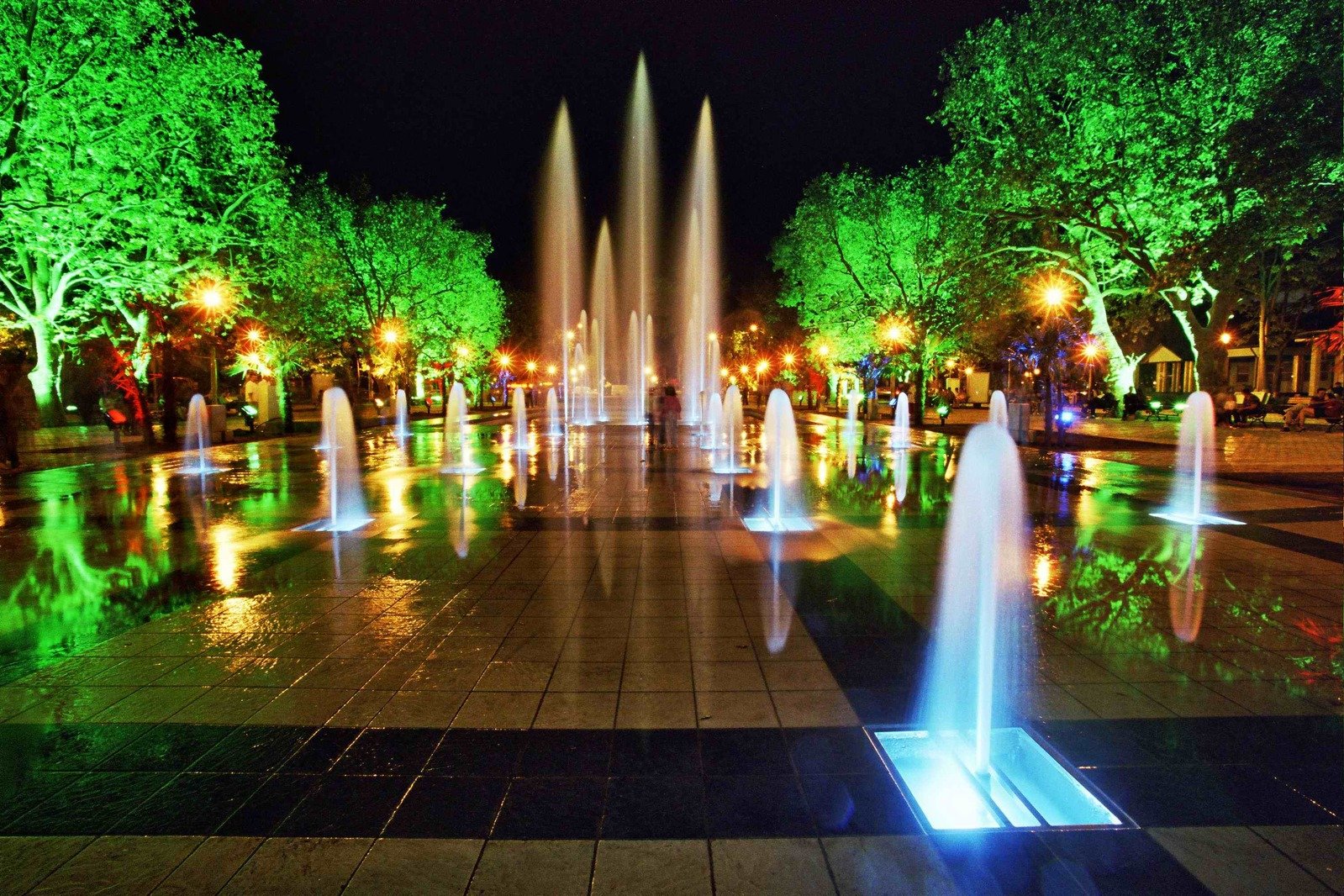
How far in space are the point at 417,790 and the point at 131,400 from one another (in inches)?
1263

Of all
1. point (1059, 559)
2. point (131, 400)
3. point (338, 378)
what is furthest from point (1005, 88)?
point (338, 378)

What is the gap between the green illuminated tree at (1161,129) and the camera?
18.2 metres

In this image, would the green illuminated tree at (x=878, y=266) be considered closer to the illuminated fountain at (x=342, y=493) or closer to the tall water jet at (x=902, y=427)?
the tall water jet at (x=902, y=427)

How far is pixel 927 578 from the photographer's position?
754cm

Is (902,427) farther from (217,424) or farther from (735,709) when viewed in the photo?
(735,709)

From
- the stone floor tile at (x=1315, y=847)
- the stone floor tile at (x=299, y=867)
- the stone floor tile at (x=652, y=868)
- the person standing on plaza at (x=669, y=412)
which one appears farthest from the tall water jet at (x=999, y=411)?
the stone floor tile at (x=299, y=867)

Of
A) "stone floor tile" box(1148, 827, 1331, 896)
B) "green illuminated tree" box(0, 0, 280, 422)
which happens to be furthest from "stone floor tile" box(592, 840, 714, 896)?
"green illuminated tree" box(0, 0, 280, 422)

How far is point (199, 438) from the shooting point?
2147 centimetres

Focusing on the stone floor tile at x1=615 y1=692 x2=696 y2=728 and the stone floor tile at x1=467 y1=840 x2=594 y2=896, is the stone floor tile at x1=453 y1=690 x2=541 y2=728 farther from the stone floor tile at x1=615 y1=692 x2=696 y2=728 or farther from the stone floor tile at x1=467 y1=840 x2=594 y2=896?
the stone floor tile at x1=467 y1=840 x2=594 y2=896

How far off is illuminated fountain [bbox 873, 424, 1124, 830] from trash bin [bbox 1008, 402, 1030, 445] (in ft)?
Answer: 67.3

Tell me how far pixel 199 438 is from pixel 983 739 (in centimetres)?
2291

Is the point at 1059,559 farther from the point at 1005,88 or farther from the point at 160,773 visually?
the point at 1005,88

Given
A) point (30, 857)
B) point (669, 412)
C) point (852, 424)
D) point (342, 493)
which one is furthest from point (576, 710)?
point (852, 424)

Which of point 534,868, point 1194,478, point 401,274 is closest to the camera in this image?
point 534,868
